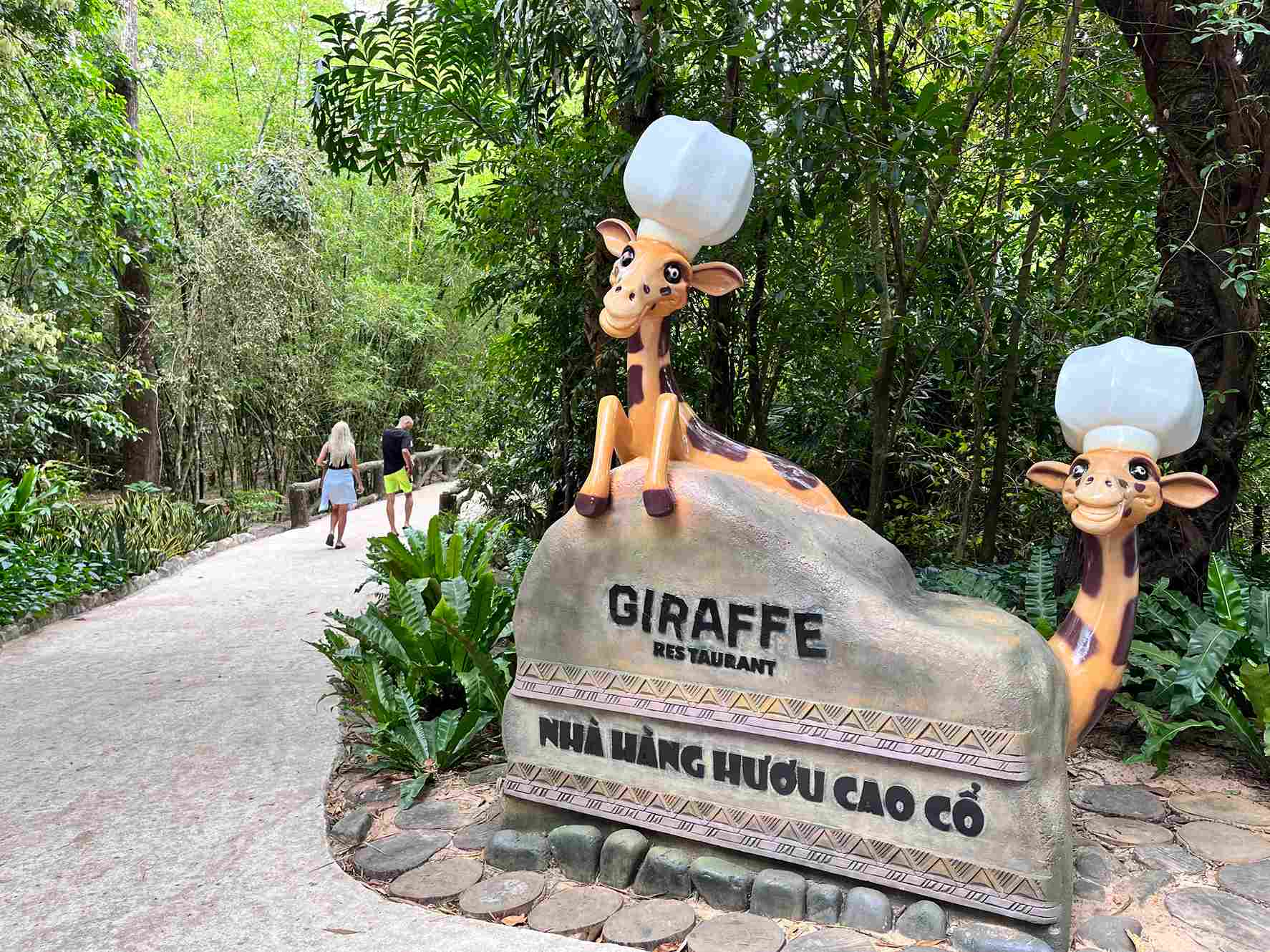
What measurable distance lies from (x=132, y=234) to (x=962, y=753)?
11.1 metres

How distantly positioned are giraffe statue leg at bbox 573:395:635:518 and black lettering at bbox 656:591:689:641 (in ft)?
1.12

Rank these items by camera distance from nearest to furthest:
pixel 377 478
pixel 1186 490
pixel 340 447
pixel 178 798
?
pixel 1186 490, pixel 178 798, pixel 340 447, pixel 377 478

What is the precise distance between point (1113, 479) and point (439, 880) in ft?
7.48

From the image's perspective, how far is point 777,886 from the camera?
2760mm

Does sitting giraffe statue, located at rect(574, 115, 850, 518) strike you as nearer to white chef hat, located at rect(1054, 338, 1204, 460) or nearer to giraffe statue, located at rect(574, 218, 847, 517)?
giraffe statue, located at rect(574, 218, 847, 517)

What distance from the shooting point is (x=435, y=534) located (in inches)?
199

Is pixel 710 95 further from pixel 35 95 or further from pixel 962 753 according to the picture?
pixel 35 95

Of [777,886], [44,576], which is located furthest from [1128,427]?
[44,576]

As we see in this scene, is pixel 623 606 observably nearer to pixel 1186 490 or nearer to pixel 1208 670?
pixel 1186 490

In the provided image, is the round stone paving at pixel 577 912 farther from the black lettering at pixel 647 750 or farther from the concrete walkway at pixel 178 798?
the black lettering at pixel 647 750

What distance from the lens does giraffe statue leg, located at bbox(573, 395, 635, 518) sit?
3.00m

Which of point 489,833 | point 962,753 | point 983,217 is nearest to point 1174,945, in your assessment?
point 962,753

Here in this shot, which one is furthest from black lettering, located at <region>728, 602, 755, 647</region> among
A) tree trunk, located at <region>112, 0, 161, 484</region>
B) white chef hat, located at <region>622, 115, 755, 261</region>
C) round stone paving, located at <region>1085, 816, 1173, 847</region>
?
tree trunk, located at <region>112, 0, 161, 484</region>

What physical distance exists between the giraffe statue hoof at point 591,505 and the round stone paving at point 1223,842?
214 cm
